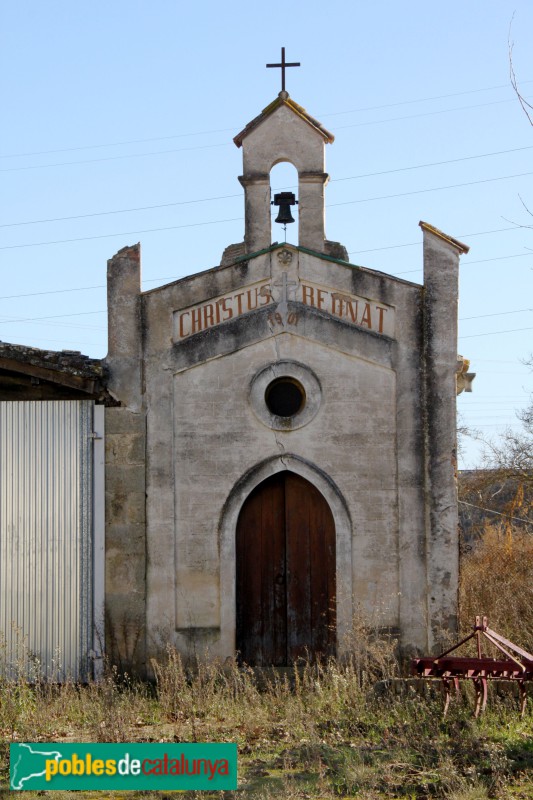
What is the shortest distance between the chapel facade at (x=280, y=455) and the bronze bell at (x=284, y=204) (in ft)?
2.43

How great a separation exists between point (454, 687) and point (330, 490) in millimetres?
2994

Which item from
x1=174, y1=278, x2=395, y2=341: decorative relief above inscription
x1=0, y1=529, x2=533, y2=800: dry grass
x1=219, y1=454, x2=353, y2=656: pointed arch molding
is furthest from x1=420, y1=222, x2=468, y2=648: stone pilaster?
x1=219, y1=454, x2=353, y2=656: pointed arch molding

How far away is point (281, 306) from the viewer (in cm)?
1417

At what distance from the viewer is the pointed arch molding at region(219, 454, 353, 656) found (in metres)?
13.8

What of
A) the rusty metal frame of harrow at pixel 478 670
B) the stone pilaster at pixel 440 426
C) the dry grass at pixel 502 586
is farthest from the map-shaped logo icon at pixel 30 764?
the dry grass at pixel 502 586

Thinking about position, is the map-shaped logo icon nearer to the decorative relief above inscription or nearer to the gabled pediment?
the decorative relief above inscription

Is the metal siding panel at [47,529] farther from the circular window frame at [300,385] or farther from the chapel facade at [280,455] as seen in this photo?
the circular window frame at [300,385]

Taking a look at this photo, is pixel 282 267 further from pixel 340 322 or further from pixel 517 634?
pixel 517 634

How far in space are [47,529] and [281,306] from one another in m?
3.97

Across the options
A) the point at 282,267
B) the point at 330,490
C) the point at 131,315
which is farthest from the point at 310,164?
the point at 330,490

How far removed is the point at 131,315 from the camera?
46.6ft

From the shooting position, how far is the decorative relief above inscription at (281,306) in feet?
46.4

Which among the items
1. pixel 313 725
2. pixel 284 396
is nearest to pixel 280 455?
pixel 284 396

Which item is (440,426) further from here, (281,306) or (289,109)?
(289,109)
